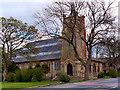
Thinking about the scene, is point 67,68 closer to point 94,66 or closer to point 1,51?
point 94,66

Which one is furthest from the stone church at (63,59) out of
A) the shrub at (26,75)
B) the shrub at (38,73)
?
the shrub at (38,73)

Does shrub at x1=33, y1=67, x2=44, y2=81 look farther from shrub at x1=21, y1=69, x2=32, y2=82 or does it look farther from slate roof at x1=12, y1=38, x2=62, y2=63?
slate roof at x1=12, y1=38, x2=62, y2=63

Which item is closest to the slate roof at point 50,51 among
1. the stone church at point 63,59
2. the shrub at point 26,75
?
the stone church at point 63,59

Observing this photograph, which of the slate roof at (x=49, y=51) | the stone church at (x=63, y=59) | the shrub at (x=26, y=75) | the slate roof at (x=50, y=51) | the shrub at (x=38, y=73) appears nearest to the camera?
the shrub at (x=38, y=73)

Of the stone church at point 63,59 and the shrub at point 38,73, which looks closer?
the shrub at point 38,73

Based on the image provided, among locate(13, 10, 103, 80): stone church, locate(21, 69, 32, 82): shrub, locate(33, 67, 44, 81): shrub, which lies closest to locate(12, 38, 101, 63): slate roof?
locate(13, 10, 103, 80): stone church

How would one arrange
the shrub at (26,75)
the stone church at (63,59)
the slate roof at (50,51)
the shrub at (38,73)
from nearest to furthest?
the shrub at (38,73) < the shrub at (26,75) < the stone church at (63,59) < the slate roof at (50,51)

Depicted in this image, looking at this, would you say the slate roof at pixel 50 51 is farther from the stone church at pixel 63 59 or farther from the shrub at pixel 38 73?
the shrub at pixel 38 73

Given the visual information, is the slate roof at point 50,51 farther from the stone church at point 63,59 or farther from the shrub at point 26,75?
the shrub at point 26,75

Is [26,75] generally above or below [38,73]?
below

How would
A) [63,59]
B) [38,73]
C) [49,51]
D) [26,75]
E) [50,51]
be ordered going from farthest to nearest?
[49,51] < [50,51] < [63,59] < [26,75] < [38,73]

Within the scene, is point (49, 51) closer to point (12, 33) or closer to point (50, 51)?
point (50, 51)

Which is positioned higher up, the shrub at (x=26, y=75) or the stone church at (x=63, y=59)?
the stone church at (x=63, y=59)

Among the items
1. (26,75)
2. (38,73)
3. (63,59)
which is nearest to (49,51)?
(63,59)
